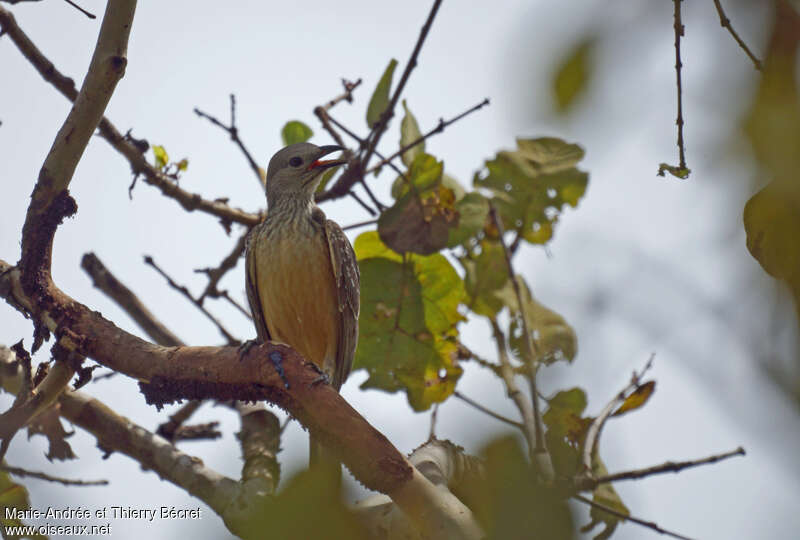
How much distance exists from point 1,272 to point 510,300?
11.7ft

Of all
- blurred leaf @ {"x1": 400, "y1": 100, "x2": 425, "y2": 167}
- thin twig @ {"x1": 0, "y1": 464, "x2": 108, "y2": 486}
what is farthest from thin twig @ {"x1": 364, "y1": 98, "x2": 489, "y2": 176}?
thin twig @ {"x1": 0, "y1": 464, "x2": 108, "y2": 486}

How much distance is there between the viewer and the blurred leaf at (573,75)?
1.33 meters

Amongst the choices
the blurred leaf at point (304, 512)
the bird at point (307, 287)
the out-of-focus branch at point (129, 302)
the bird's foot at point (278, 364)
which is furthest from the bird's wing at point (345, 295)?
the blurred leaf at point (304, 512)

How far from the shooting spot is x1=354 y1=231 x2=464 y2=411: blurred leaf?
5.93 meters

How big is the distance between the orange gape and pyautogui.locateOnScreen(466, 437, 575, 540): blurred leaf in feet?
14.2

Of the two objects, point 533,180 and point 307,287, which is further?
point 533,180

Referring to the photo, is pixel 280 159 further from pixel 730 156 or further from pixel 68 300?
pixel 730 156

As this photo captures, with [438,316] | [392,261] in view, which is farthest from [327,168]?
[438,316]

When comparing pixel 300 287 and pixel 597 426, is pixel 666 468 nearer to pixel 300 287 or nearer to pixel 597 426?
pixel 597 426

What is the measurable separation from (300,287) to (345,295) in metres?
0.32

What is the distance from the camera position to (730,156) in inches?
49.1

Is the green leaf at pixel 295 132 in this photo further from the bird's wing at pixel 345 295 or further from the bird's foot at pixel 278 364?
the bird's foot at pixel 278 364

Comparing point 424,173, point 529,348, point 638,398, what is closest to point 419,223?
point 424,173

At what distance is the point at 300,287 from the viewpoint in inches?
222
